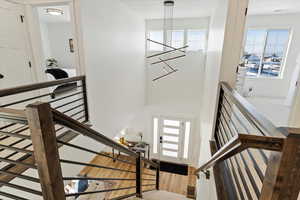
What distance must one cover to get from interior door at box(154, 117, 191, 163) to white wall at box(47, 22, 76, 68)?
4610 mm

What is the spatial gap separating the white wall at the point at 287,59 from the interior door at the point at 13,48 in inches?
223

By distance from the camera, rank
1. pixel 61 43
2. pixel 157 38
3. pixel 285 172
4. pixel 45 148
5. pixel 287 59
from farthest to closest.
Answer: pixel 61 43 < pixel 157 38 < pixel 287 59 < pixel 45 148 < pixel 285 172

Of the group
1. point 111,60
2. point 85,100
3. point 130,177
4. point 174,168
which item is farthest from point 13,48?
point 174,168

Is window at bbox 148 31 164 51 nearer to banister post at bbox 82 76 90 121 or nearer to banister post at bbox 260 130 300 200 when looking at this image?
banister post at bbox 82 76 90 121

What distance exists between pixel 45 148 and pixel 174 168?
6414 mm

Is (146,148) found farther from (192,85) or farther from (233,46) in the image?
(233,46)

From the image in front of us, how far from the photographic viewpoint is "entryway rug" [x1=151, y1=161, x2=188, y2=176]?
6225mm

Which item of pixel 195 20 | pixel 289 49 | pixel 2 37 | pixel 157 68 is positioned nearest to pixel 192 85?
pixel 157 68

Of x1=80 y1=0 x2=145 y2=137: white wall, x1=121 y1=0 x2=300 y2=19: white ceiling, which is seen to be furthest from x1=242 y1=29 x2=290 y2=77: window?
x1=80 y1=0 x2=145 y2=137: white wall

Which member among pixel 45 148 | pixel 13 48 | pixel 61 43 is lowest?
pixel 45 148

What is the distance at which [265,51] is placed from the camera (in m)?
5.12

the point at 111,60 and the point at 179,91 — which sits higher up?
the point at 111,60

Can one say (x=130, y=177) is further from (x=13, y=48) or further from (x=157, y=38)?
(x=157, y=38)

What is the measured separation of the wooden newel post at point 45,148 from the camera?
697 mm
